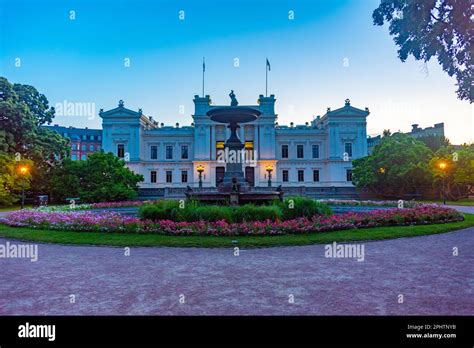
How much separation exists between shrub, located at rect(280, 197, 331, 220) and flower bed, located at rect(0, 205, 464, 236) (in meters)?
0.92

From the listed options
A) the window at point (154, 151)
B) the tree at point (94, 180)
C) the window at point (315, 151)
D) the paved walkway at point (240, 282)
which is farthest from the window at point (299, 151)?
the paved walkway at point (240, 282)

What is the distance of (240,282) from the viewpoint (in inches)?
223

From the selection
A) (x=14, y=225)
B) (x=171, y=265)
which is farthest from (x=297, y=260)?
(x=14, y=225)

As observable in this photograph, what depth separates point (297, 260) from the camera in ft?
24.3

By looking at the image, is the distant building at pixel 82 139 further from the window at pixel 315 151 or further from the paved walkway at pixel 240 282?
the paved walkway at pixel 240 282

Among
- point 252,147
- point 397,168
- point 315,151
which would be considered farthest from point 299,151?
point 397,168

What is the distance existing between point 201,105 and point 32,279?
47.3 metres

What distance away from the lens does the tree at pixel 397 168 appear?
113 feet

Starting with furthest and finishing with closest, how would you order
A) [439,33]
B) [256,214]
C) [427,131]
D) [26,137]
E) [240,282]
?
[427,131] → [26,137] → [256,214] → [439,33] → [240,282]

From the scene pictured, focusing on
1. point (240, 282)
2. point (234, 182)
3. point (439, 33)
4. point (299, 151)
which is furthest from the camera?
point (299, 151)

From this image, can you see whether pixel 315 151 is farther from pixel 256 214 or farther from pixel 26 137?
pixel 256 214

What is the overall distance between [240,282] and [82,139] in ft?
311

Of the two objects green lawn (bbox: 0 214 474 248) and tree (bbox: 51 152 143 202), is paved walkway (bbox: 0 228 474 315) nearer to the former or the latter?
green lawn (bbox: 0 214 474 248)

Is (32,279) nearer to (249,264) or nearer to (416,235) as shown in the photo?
(249,264)
